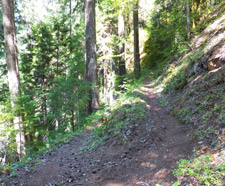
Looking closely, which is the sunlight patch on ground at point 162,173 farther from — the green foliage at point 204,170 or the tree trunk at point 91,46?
the tree trunk at point 91,46

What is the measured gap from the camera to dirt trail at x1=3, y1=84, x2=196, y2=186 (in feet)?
11.1

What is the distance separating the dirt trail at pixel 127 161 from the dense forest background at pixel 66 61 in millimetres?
1801

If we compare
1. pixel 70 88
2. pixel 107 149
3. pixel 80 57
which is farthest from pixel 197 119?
pixel 80 57

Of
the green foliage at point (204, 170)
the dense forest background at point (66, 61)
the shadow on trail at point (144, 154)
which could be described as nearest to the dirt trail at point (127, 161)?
the shadow on trail at point (144, 154)

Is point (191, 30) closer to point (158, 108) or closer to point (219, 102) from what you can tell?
point (158, 108)

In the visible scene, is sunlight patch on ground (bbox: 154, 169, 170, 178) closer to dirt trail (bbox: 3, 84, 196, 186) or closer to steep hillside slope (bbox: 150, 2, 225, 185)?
dirt trail (bbox: 3, 84, 196, 186)

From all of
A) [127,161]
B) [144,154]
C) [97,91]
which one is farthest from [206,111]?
[97,91]

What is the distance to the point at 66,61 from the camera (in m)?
11.0

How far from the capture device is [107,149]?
4922 mm

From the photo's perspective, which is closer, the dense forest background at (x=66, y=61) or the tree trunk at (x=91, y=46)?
the dense forest background at (x=66, y=61)

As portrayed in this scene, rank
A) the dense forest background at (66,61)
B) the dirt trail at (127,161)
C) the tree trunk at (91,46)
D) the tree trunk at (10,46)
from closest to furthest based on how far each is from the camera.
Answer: the dirt trail at (127,161) < the dense forest background at (66,61) < the tree trunk at (10,46) < the tree trunk at (91,46)

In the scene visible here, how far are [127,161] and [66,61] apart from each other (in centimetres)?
869

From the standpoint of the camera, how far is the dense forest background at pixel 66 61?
7.01m

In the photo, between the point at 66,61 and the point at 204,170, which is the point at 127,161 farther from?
the point at 66,61
